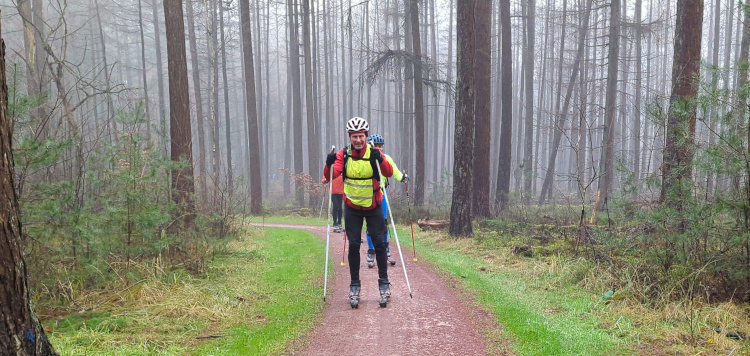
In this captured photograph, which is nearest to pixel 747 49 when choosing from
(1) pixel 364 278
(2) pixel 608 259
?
(2) pixel 608 259

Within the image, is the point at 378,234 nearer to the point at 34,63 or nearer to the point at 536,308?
the point at 536,308

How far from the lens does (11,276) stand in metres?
2.99

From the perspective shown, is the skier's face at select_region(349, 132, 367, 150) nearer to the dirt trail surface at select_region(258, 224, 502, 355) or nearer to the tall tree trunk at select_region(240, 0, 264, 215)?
the dirt trail surface at select_region(258, 224, 502, 355)

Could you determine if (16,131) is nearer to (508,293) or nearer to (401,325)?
(401,325)

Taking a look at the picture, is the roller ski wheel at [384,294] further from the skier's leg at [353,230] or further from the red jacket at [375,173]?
the red jacket at [375,173]

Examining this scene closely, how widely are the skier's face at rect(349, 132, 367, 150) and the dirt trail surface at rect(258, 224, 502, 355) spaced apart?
212 cm

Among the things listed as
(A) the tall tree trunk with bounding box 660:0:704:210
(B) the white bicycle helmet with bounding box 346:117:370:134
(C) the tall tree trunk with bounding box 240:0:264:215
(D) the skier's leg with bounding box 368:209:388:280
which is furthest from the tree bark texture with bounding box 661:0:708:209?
(C) the tall tree trunk with bounding box 240:0:264:215

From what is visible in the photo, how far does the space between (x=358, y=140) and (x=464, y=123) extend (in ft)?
21.4

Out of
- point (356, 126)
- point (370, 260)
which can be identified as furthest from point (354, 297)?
point (370, 260)

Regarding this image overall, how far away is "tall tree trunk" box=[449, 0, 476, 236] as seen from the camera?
12062mm

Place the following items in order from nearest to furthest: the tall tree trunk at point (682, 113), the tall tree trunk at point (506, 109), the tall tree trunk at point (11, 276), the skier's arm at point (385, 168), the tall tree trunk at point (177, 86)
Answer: the tall tree trunk at point (11, 276) < the skier's arm at point (385, 168) < the tall tree trunk at point (682, 113) < the tall tree trunk at point (177, 86) < the tall tree trunk at point (506, 109)

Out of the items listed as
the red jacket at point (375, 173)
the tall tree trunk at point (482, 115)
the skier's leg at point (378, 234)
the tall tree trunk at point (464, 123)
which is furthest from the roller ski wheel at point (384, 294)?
the tall tree trunk at point (482, 115)

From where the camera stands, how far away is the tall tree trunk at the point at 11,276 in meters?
2.94

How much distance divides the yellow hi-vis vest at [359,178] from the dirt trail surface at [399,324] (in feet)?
4.66
